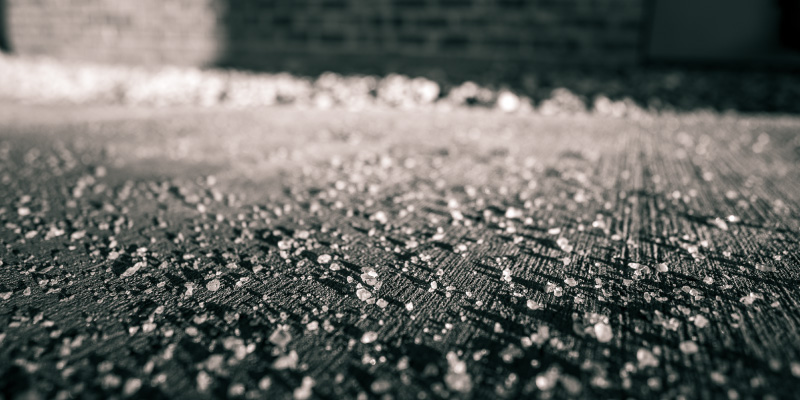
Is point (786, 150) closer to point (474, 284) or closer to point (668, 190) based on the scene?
point (668, 190)

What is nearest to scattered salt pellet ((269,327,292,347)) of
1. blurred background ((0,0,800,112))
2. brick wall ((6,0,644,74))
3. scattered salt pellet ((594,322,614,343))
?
scattered salt pellet ((594,322,614,343))

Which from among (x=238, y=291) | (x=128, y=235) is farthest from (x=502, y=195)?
(x=128, y=235)

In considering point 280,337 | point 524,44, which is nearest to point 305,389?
point 280,337

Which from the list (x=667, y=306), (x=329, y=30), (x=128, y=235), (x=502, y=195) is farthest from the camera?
(x=329, y=30)

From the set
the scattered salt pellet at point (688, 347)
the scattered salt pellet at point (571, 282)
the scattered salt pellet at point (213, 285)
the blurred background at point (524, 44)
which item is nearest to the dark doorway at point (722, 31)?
the blurred background at point (524, 44)

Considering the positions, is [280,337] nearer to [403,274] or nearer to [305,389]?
[305,389]

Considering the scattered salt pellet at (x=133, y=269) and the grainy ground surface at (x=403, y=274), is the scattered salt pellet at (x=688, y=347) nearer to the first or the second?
the grainy ground surface at (x=403, y=274)
